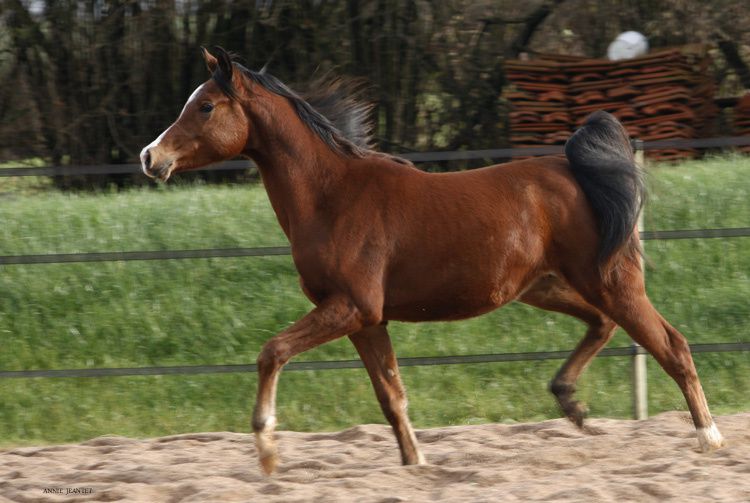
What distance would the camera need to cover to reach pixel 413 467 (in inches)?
192

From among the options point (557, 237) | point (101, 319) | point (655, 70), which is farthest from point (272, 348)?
point (655, 70)

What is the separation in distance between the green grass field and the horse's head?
2.20m

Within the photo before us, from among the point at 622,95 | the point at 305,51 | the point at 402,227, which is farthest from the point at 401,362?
the point at 305,51

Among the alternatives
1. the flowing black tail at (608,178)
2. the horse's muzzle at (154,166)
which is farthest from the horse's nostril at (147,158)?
the flowing black tail at (608,178)

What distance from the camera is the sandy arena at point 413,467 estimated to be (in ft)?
14.3

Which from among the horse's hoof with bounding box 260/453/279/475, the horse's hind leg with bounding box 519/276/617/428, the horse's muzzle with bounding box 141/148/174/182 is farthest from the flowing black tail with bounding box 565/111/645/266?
the horse's muzzle with bounding box 141/148/174/182

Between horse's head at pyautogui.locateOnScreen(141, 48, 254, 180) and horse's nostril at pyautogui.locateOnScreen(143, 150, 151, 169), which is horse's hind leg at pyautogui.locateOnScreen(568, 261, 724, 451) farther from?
horse's nostril at pyautogui.locateOnScreen(143, 150, 151, 169)

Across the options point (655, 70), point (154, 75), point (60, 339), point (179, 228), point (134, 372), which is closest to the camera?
point (134, 372)

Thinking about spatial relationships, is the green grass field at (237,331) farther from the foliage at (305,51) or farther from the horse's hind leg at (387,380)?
the foliage at (305,51)

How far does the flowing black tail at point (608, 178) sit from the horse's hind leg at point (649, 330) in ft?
0.45

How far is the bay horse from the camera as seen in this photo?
4.66 meters

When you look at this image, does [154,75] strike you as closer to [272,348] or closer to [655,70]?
[655,70]

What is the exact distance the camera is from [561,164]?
5.09 meters

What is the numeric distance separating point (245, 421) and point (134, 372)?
2.51ft
